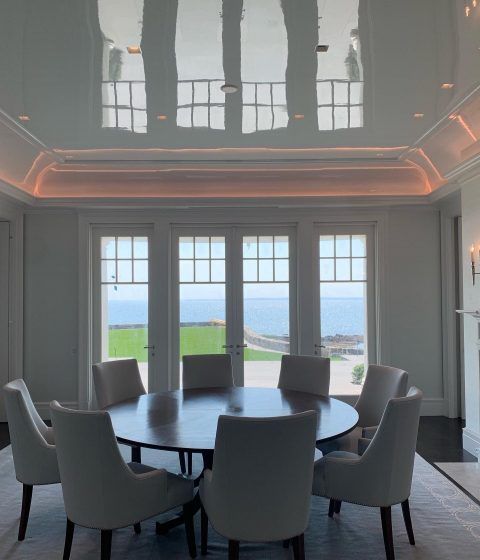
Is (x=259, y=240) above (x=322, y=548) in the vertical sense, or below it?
above

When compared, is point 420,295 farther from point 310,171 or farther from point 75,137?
point 75,137

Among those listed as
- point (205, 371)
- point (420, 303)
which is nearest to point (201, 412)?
point (205, 371)

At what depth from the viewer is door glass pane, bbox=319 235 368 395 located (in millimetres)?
5562

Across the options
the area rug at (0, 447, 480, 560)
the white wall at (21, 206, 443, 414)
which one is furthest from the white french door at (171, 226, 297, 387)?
the area rug at (0, 447, 480, 560)

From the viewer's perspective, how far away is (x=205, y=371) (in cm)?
431

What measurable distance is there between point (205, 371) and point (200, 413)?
1186mm

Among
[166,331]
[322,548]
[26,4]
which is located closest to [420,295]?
[166,331]

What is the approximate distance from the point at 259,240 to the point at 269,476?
3720mm

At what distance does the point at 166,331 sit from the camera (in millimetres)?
5449

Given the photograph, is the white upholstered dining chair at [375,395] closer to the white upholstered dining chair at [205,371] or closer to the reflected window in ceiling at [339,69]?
the white upholstered dining chair at [205,371]

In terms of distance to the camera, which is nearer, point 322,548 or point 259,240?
point 322,548

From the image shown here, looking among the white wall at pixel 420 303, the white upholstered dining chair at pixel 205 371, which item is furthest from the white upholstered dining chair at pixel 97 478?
the white wall at pixel 420 303

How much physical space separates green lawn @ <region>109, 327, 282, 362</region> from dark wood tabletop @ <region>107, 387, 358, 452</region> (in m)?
1.61

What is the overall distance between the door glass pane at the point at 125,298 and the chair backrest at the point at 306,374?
2.02 m
